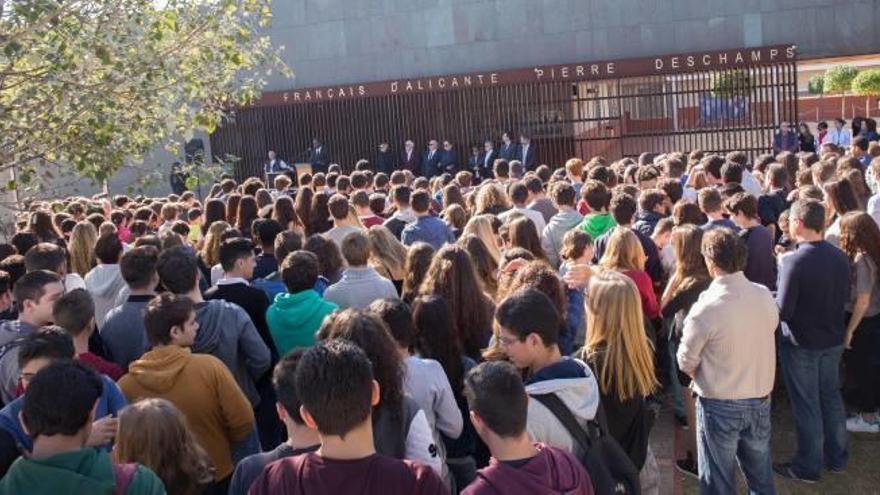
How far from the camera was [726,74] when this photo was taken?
18.5 metres

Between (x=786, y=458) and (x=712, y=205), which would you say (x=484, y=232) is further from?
(x=786, y=458)

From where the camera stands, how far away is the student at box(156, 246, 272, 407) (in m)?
4.70

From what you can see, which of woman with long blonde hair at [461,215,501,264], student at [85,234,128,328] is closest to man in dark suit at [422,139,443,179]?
woman with long blonde hair at [461,215,501,264]

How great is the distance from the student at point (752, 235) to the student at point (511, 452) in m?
3.55

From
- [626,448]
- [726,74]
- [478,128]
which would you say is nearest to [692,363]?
[626,448]

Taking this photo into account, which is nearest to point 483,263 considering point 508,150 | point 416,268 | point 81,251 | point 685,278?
point 416,268

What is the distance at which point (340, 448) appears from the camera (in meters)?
2.69

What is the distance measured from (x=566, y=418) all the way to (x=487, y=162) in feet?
54.4

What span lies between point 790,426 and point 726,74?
43.6 ft

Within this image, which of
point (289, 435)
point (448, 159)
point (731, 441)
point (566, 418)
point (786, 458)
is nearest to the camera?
point (289, 435)

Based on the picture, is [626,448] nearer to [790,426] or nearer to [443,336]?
[443,336]

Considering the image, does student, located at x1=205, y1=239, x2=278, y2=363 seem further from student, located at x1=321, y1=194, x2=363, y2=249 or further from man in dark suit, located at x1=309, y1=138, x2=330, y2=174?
man in dark suit, located at x1=309, y1=138, x2=330, y2=174

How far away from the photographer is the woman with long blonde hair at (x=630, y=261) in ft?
18.0

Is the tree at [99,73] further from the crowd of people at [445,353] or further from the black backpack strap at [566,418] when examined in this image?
the black backpack strap at [566,418]
